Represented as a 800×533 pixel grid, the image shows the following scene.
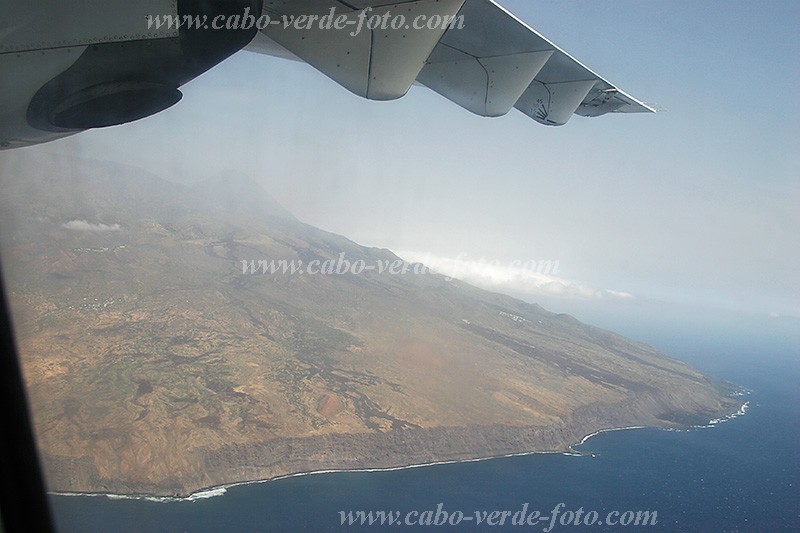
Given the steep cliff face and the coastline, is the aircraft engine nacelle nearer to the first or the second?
the steep cliff face

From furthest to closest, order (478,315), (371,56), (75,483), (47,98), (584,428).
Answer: (478,315) → (584,428) → (75,483) → (371,56) → (47,98)

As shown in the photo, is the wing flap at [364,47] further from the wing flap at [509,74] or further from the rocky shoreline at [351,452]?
the rocky shoreline at [351,452]

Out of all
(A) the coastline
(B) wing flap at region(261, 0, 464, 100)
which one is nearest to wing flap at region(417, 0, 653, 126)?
(B) wing flap at region(261, 0, 464, 100)

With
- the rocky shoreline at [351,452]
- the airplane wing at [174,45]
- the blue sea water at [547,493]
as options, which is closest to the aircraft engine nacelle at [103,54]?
the airplane wing at [174,45]

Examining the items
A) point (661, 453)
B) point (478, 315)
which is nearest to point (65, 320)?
point (661, 453)

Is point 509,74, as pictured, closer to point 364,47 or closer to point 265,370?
point 364,47

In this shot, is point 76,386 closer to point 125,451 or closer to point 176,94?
point 125,451
